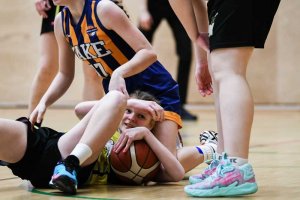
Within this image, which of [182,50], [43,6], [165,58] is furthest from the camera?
[165,58]

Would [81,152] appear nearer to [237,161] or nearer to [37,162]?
[37,162]

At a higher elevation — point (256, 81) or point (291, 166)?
point (291, 166)

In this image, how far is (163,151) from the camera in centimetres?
308

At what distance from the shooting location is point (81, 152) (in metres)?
2.82

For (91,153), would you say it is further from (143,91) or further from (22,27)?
(22,27)

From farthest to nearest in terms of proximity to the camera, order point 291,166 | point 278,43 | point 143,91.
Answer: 1. point 278,43
2. point 291,166
3. point 143,91

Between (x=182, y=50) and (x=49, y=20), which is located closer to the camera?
(x=49, y=20)

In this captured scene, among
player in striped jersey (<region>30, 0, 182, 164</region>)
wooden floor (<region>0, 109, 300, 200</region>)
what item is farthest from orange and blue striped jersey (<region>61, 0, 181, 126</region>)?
wooden floor (<region>0, 109, 300, 200</region>)

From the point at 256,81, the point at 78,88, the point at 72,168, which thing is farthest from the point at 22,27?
the point at 72,168

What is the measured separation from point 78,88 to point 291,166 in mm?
6740

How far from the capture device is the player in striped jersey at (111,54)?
10.5 ft

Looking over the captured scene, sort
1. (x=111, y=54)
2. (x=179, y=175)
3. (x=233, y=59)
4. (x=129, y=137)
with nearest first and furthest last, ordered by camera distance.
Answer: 1. (x=233, y=59)
2. (x=129, y=137)
3. (x=179, y=175)
4. (x=111, y=54)

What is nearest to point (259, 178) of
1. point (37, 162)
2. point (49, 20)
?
point (37, 162)

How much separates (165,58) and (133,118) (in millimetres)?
7002
